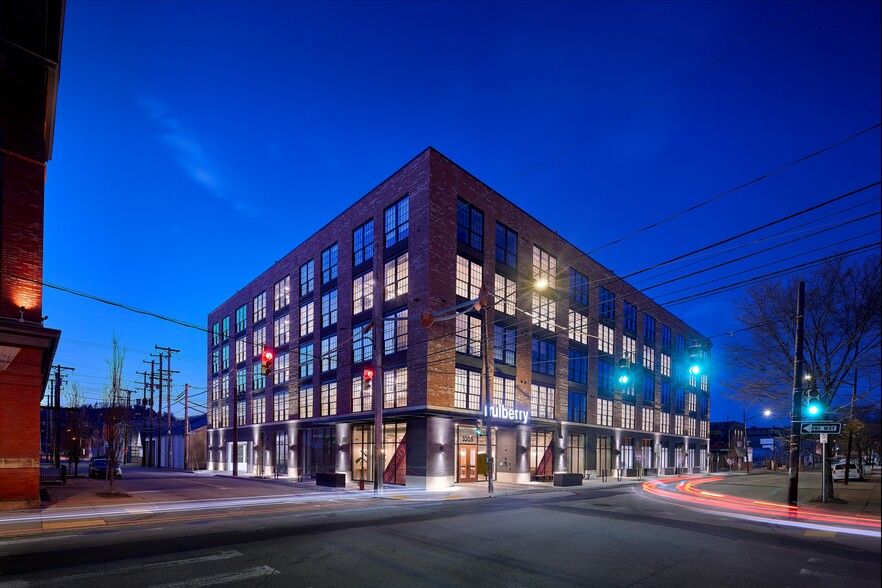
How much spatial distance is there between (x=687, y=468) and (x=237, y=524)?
223 feet

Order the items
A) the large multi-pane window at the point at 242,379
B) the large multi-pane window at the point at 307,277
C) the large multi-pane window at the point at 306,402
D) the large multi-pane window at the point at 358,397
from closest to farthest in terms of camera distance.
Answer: the large multi-pane window at the point at 358,397 < the large multi-pane window at the point at 306,402 < the large multi-pane window at the point at 307,277 < the large multi-pane window at the point at 242,379

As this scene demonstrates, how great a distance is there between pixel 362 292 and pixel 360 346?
411 cm

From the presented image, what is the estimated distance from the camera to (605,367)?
52062 millimetres

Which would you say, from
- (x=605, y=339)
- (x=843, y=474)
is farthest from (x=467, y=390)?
(x=843, y=474)

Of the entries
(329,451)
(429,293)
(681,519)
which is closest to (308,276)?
(329,451)

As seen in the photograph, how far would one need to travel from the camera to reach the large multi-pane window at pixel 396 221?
35750 millimetres

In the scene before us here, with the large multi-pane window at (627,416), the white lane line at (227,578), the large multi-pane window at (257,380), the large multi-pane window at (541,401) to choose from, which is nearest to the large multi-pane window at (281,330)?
the large multi-pane window at (257,380)

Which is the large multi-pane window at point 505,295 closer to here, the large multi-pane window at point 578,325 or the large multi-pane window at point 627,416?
the large multi-pane window at point 578,325

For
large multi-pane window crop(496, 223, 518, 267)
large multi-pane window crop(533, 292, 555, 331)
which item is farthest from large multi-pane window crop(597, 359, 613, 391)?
large multi-pane window crop(496, 223, 518, 267)

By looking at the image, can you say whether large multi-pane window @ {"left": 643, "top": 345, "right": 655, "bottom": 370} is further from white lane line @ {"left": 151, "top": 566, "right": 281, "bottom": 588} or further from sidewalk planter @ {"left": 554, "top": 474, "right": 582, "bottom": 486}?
white lane line @ {"left": 151, "top": 566, "right": 281, "bottom": 588}

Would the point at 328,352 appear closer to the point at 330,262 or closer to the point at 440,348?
the point at 330,262

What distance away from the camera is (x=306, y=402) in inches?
1842

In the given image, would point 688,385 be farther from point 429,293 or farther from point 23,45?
point 23,45

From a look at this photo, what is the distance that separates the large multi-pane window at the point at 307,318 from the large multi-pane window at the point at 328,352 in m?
2.66
